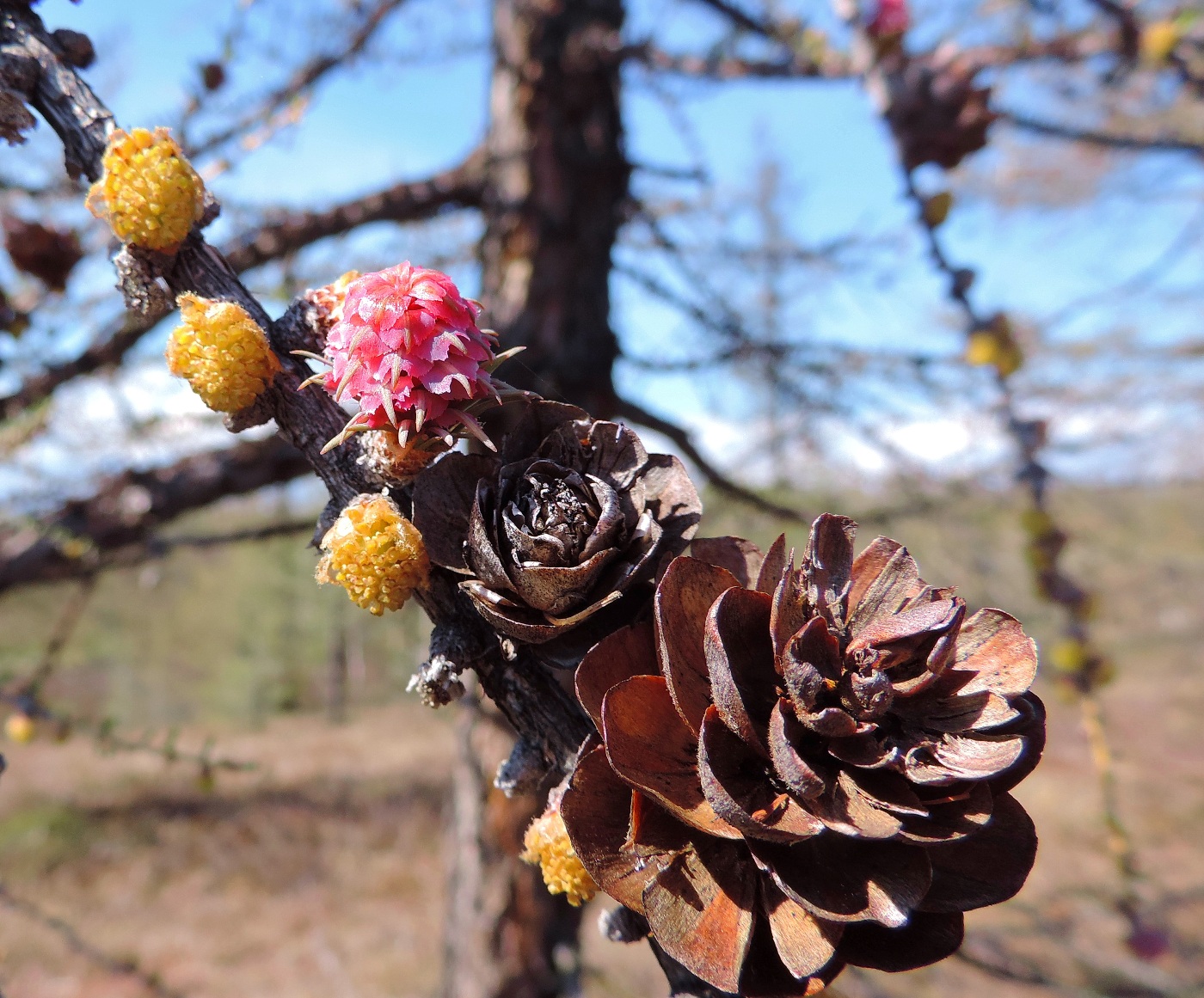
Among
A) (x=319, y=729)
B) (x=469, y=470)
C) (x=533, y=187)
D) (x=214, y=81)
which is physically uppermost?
(x=533, y=187)

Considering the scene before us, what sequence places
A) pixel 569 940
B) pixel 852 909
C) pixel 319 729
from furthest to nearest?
pixel 319 729, pixel 569 940, pixel 852 909

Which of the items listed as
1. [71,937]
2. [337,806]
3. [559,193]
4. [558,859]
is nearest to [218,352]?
[558,859]

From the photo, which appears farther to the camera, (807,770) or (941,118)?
(941,118)

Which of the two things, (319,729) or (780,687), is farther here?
(319,729)

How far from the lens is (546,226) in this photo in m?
1.76

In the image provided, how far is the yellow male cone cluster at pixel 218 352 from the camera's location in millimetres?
464

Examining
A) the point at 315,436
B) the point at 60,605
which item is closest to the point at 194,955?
the point at 60,605

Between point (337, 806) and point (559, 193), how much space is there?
8.76 meters

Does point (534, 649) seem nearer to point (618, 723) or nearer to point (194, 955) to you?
point (618, 723)

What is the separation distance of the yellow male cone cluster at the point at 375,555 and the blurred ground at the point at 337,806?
1137 millimetres

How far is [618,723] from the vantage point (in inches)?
16.3

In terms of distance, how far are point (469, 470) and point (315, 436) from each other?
0.11 meters

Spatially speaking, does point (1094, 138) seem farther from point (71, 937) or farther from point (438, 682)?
point (71, 937)

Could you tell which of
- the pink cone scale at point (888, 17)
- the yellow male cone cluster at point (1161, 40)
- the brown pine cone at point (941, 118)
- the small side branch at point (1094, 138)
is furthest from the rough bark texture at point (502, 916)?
the yellow male cone cluster at point (1161, 40)
